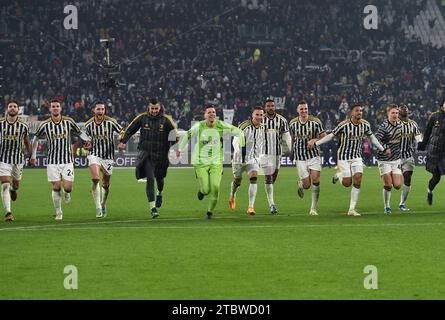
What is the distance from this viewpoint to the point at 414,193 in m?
29.6

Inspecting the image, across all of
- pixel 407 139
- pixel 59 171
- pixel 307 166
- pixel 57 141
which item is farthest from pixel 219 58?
pixel 59 171

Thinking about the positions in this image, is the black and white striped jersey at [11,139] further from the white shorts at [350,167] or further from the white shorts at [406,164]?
the white shorts at [406,164]

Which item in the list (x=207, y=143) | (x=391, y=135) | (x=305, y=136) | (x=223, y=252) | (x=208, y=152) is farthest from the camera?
(x=391, y=135)

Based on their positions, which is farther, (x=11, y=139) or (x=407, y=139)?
(x=407, y=139)

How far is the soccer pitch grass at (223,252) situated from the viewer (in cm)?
1168

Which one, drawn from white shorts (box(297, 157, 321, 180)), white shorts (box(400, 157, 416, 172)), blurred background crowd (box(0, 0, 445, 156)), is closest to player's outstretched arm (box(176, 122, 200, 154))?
white shorts (box(297, 157, 321, 180))

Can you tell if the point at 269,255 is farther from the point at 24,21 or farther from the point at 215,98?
the point at 24,21

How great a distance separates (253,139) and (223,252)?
825cm

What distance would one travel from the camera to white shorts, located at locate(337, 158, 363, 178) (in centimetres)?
2184

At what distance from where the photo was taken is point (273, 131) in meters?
23.2

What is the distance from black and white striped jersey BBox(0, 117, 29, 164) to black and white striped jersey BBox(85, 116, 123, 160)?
149 cm

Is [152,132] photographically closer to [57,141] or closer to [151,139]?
[151,139]
